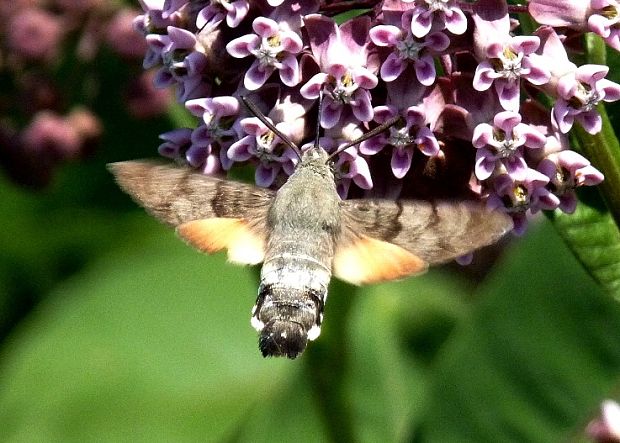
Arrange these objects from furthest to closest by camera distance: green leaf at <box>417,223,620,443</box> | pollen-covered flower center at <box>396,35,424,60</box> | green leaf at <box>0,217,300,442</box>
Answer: green leaf at <box>0,217,300,442</box> → green leaf at <box>417,223,620,443</box> → pollen-covered flower center at <box>396,35,424,60</box>

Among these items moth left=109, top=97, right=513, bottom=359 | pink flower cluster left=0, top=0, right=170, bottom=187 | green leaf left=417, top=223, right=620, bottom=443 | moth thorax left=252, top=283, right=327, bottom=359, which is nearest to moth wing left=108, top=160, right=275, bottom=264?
moth left=109, top=97, right=513, bottom=359

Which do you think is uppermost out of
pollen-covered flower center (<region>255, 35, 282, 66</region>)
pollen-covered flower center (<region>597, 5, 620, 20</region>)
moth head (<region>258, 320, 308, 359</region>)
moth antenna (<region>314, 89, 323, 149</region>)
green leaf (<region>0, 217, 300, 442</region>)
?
pollen-covered flower center (<region>597, 5, 620, 20</region>)

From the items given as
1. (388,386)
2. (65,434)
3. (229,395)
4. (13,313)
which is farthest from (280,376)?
(13,313)

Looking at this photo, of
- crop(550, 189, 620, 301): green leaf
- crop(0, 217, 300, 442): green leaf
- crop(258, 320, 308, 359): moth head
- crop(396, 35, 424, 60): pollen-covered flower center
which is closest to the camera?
crop(396, 35, 424, 60): pollen-covered flower center

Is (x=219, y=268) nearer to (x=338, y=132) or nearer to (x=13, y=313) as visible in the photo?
(x=13, y=313)

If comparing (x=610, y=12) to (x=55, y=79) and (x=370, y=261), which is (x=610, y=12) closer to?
(x=370, y=261)

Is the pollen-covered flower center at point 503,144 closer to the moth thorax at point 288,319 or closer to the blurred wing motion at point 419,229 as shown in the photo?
the blurred wing motion at point 419,229

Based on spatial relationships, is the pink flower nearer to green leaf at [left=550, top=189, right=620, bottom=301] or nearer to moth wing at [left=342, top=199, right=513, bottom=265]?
moth wing at [left=342, top=199, right=513, bottom=265]
